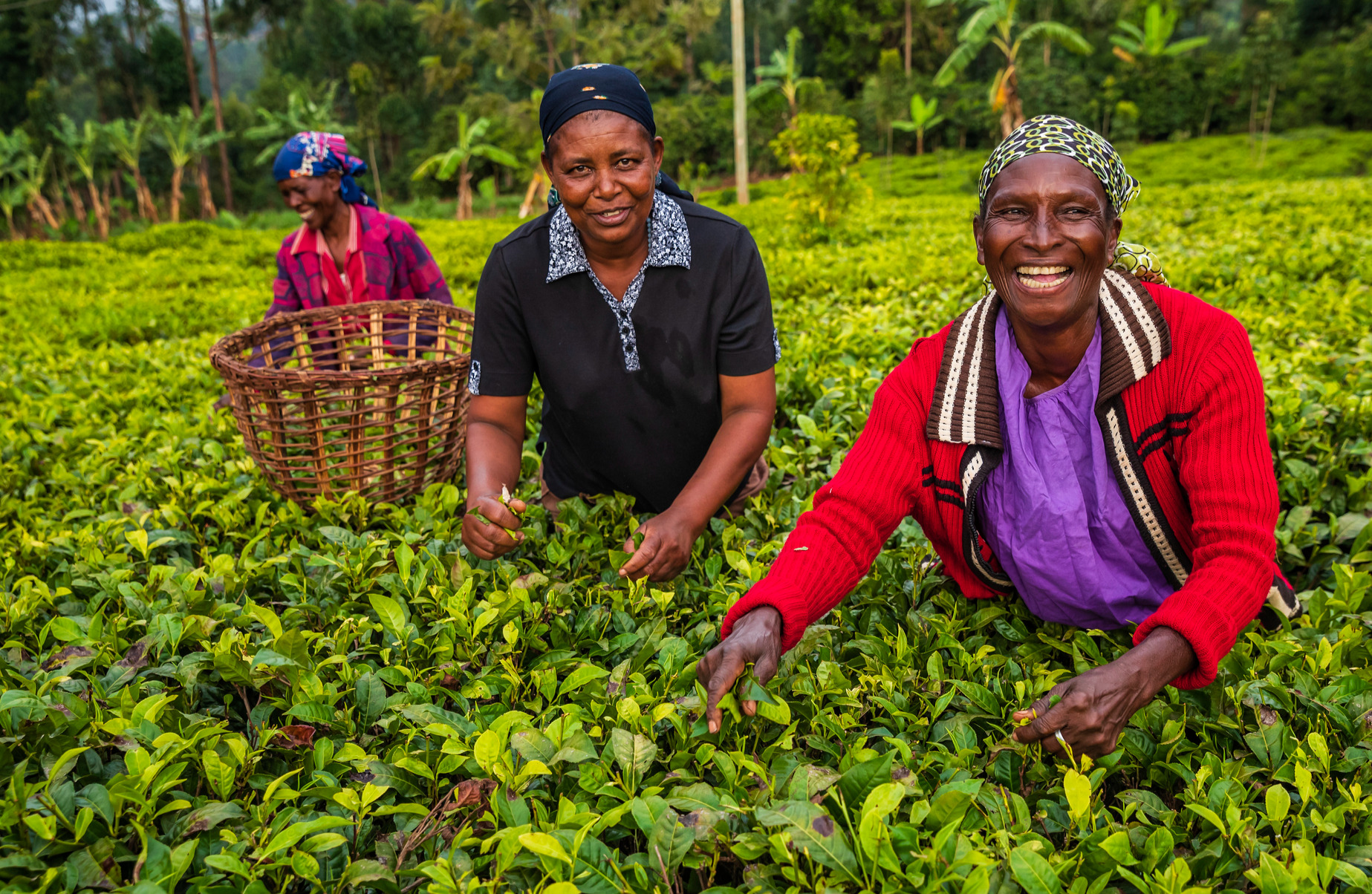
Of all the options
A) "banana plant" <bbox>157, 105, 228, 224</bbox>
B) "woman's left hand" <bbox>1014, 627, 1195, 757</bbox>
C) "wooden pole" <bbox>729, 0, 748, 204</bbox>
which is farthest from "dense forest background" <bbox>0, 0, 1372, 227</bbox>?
"woman's left hand" <bbox>1014, 627, 1195, 757</bbox>

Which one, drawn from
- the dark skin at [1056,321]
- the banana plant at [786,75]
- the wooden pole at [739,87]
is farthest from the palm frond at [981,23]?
the dark skin at [1056,321]

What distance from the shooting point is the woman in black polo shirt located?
212 cm

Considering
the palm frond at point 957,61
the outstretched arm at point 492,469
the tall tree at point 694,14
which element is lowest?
the outstretched arm at point 492,469

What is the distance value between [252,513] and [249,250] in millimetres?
12029

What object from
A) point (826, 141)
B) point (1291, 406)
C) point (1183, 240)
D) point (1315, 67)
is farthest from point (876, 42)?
→ point (1291, 406)

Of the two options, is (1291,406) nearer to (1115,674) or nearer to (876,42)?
(1115,674)

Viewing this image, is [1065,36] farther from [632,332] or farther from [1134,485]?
[1134,485]

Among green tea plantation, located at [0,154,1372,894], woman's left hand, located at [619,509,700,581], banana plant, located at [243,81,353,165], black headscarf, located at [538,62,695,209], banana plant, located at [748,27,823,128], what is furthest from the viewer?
banana plant, located at [243,81,353,165]

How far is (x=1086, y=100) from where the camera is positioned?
27.5m

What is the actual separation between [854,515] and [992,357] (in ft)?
1.34

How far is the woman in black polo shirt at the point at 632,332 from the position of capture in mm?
2119

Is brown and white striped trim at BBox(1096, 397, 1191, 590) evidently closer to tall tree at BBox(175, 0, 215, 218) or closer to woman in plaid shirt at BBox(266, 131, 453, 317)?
Answer: woman in plaid shirt at BBox(266, 131, 453, 317)

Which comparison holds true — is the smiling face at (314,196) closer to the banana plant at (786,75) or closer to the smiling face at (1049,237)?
the smiling face at (1049,237)

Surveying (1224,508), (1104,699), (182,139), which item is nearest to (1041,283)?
(1224,508)
